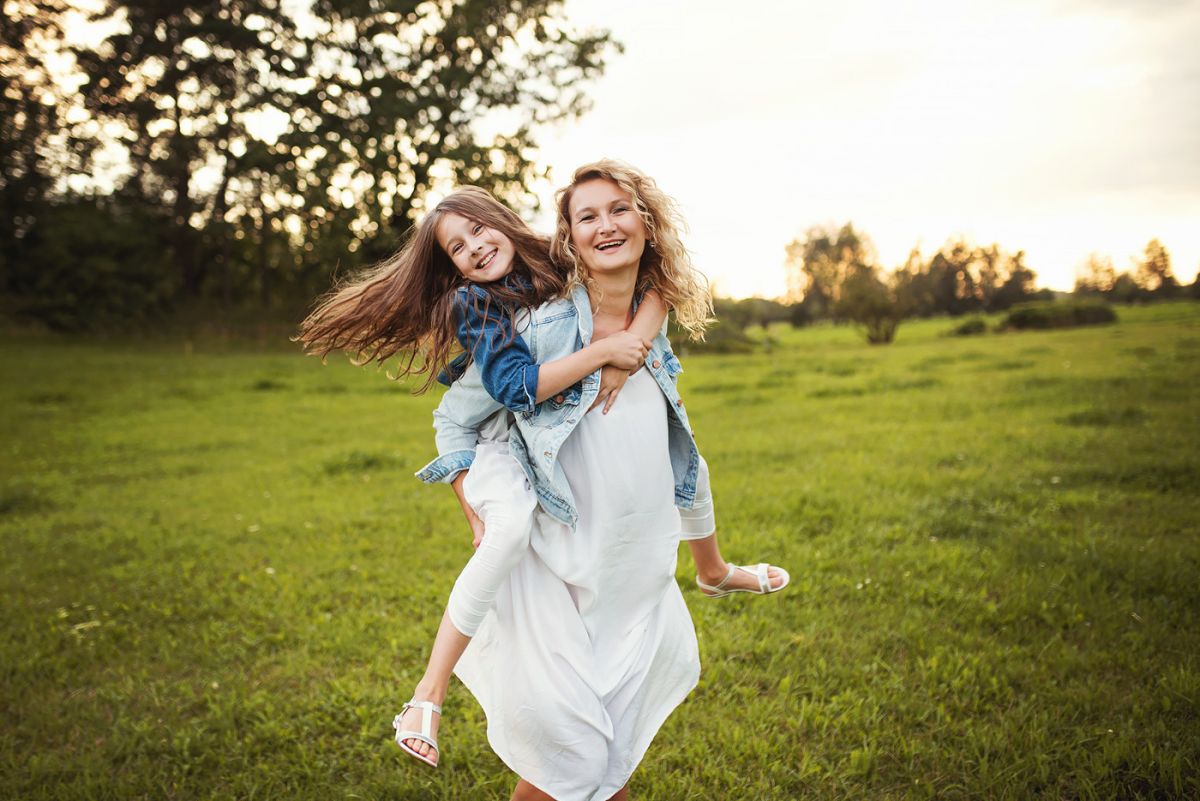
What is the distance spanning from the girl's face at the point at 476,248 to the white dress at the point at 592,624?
0.52m

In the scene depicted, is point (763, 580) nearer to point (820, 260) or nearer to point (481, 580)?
point (481, 580)

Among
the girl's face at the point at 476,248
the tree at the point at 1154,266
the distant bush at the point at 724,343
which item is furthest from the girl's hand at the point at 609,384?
the tree at the point at 1154,266

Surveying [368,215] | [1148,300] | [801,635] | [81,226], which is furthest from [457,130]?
[1148,300]

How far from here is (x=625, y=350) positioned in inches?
83.4

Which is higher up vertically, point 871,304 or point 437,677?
point 871,304

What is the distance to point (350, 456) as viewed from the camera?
8711 millimetres

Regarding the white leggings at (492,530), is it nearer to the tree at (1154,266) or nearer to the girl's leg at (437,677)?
the girl's leg at (437,677)

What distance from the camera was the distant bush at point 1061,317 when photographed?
32.4 metres

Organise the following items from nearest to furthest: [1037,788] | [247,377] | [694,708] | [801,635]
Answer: [1037,788], [694,708], [801,635], [247,377]

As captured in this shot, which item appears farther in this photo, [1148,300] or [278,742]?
[1148,300]

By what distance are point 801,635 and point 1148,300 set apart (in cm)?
6061

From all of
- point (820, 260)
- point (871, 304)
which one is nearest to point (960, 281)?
point (820, 260)

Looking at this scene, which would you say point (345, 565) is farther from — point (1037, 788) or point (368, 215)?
point (368, 215)

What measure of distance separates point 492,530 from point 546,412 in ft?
1.18
